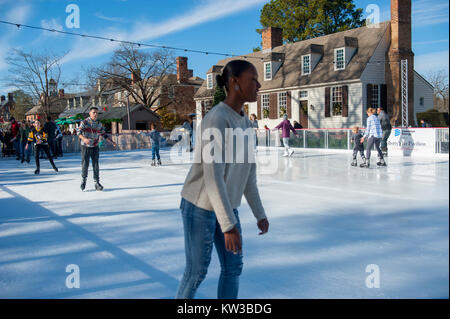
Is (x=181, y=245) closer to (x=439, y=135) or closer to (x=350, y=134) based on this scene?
(x=439, y=135)

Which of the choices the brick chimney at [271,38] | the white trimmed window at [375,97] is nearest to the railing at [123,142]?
the brick chimney at [271,38]

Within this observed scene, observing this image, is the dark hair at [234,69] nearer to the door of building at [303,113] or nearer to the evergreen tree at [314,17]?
the door of building at [303,113]

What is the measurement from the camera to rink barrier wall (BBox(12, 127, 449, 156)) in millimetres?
14766

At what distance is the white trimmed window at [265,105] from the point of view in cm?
3256

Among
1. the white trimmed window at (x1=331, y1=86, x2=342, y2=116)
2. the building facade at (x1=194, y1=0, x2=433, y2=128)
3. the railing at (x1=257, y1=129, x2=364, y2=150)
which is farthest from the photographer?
the white trimmed window at (x1=331, y1=86, x2=342, y2=116)

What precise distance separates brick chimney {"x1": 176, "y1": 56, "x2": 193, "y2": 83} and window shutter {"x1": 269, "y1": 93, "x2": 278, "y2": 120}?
51.9 ft

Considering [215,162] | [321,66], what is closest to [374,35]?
[321,66]

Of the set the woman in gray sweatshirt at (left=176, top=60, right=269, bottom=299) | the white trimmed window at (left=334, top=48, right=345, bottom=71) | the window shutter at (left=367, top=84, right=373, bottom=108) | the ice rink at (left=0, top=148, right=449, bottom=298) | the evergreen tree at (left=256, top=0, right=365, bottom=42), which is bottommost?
the ice rink at (left=0, top=148, right=449, bottom=298)

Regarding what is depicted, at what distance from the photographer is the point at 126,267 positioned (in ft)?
11.5

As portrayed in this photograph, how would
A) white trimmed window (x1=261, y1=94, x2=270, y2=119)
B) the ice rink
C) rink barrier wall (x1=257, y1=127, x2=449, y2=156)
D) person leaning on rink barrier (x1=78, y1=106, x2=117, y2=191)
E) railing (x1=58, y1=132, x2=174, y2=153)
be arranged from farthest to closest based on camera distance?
1. white trimmed window (x1=261, y1=94, x2=270, y2=119)
2. railing (x1=58, y1=132, x2=174, y2=153)
3. rink barrier wall (x1=257, y1=127, x2=449, y2=156)
4. person leaning on rink barrier (x1=78, y1=106, x2=117, y2=191)
5. the ice rink

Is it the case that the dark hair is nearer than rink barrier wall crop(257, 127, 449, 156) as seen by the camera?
Yes

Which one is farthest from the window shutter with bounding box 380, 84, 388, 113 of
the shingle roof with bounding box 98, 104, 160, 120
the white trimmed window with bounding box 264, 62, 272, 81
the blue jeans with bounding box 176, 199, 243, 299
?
the blue jeans with bounding box 176, 199, 243, 299

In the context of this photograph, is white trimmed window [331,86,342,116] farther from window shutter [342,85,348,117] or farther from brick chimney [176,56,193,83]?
brick chimney [176,56,193,83]

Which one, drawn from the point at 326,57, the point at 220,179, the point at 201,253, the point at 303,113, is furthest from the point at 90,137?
the point at 326,57
